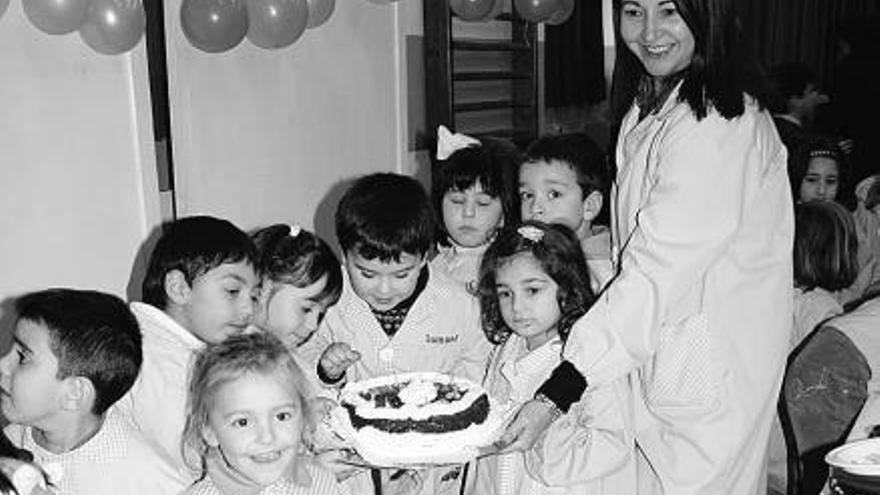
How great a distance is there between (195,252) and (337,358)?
38cm

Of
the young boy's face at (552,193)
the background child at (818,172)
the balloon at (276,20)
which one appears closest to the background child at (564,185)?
the young boy's face at (552,193)

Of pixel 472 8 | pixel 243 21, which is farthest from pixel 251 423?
pixel 472 8

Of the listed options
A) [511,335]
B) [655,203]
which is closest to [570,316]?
[511,335]

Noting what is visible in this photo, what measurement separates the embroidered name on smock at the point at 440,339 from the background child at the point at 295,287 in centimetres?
27

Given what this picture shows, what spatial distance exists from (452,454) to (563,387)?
254 millimetres

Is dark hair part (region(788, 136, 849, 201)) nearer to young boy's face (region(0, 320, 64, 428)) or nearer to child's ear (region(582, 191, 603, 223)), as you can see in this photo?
child's ear (region(582, 191, 603, 223))

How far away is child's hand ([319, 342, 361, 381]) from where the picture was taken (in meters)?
2.01

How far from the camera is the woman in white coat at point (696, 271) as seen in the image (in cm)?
163

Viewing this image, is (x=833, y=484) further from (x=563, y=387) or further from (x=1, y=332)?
(x=1, y=332)

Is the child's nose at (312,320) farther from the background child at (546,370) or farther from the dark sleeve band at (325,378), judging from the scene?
the background child at (546,370)

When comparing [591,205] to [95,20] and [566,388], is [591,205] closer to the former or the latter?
[566,388]

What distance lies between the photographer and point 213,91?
3.42 metres

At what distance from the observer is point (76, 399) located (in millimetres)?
1708

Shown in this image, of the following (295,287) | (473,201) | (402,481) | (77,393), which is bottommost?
(402,481)
